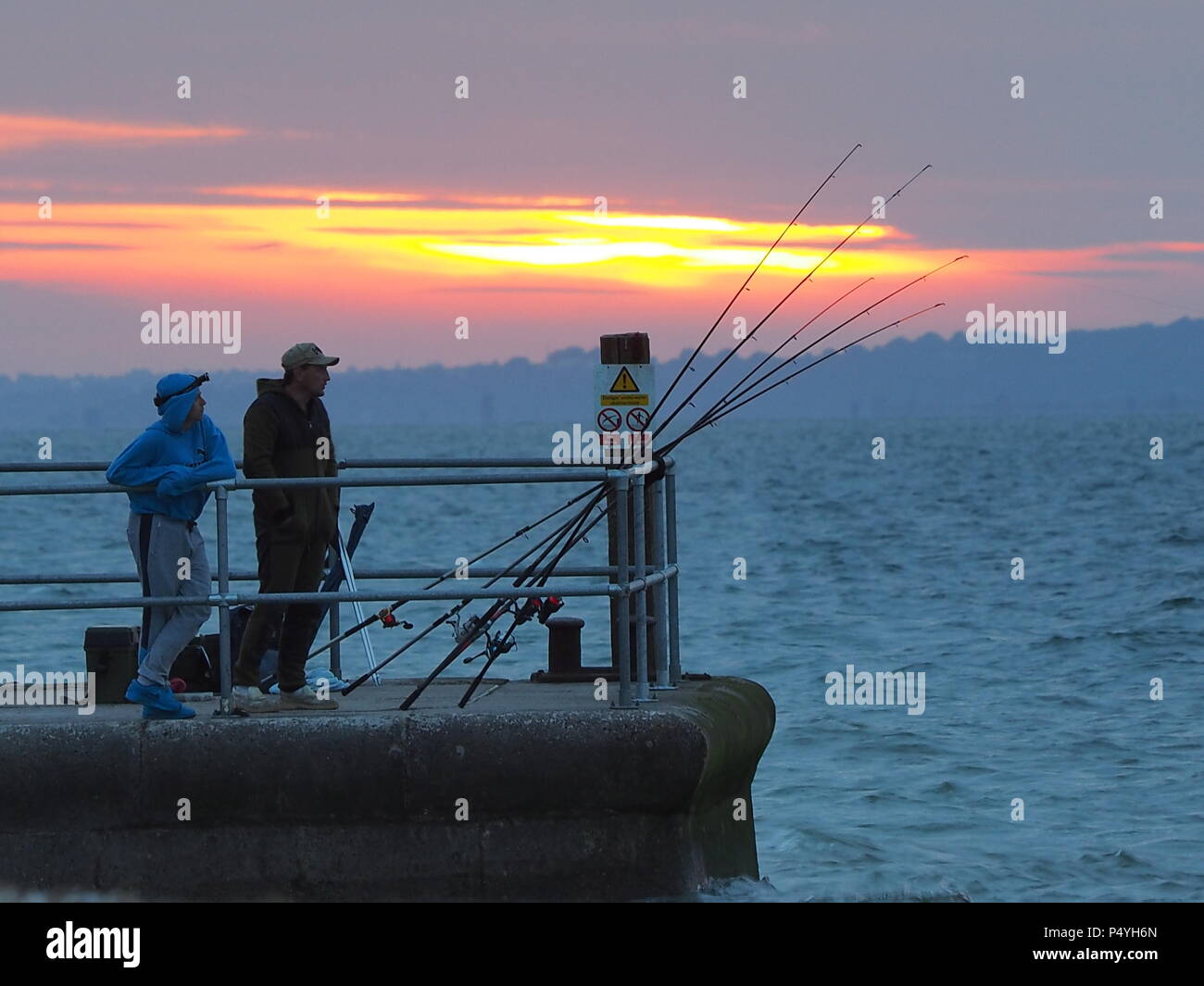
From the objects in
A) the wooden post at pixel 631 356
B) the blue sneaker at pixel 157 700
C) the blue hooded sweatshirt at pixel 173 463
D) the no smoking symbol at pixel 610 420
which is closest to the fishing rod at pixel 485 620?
the wooden post at pixel 631 356

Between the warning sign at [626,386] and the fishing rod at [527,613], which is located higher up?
the warning sign at [626,386]

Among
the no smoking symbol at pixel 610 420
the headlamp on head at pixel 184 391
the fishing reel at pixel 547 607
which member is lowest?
the fishing reel at pixel 547 607

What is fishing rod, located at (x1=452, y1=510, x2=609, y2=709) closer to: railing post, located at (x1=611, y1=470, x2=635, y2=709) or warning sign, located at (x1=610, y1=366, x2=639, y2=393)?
railing post, located at (x1=611, y1=470, x2=635, y2=709)

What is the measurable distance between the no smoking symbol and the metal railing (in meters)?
0.23

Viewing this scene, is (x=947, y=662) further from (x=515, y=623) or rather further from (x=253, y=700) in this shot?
(x=253, y=700)

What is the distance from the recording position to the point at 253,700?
8.10m

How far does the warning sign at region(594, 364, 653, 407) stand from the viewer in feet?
27.8

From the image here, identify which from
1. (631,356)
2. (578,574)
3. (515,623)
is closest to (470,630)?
(515,623)

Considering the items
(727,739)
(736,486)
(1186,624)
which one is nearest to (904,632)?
(1186,624)

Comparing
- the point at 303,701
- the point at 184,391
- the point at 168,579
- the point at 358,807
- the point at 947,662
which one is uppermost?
the point at 184,391

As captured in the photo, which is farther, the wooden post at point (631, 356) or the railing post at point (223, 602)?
the wooden post at point (631, 356)

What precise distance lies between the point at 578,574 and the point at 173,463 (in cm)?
203

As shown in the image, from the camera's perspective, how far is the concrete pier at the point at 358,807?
746 centimetres

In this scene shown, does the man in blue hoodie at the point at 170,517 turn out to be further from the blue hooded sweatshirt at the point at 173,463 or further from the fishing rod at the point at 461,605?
the fishing rod at the point at 461,605
